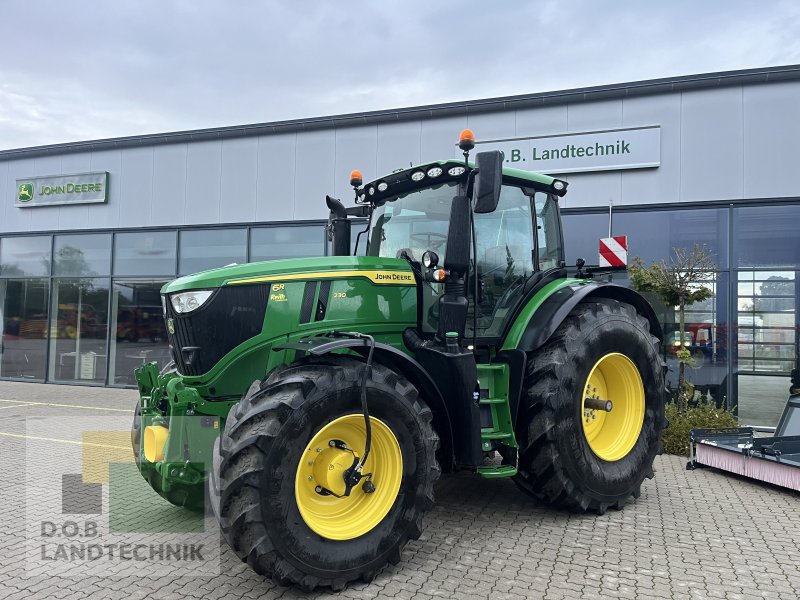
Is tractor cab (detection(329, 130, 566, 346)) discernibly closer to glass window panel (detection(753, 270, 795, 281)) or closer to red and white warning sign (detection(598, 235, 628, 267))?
red and white warning sign (detection(598, 235, 628, 267))

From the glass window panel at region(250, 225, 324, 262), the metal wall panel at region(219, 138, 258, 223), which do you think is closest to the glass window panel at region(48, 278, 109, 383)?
the metal wall panel at region(219, 138, 258, 223)

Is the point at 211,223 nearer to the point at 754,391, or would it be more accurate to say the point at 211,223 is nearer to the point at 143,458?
the point at 143,458

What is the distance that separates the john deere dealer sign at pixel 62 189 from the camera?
12.6m

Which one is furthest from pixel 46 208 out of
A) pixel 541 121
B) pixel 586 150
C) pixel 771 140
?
pixel 771 140

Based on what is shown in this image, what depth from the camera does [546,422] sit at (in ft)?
14.3

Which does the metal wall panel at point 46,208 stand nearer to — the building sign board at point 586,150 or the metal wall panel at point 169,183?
the metal wall panel at point 169,183

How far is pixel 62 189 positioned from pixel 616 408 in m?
12.5

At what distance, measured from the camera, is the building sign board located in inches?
354

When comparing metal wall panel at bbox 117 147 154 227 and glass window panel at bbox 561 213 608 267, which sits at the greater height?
metal wall panel at bbox 117 147 154 227

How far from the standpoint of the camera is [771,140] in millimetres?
8453

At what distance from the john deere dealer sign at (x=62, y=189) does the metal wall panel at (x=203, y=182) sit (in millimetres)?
2069

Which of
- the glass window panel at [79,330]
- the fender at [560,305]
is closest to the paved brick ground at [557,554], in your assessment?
the fender at [560,305]

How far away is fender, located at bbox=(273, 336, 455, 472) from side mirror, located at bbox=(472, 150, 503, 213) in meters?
1.10

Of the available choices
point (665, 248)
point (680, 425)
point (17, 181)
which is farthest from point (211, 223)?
point (680, 425)
